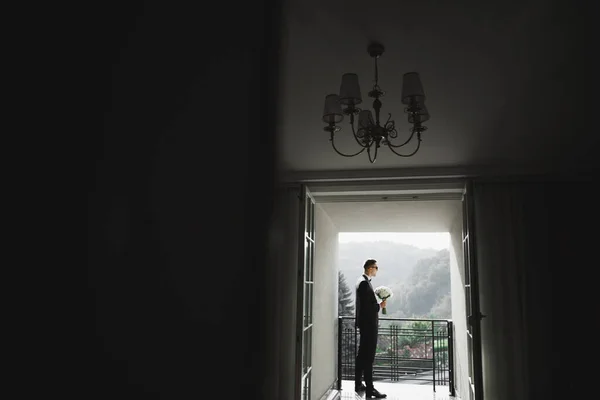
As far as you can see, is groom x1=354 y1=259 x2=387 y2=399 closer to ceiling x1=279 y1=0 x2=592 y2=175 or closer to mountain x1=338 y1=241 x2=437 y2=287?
ceiling x1=279 y1=0 x2=592 y2=175

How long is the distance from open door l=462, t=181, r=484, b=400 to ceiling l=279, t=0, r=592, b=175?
26.4 inches

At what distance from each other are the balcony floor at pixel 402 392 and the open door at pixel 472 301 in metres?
1.67

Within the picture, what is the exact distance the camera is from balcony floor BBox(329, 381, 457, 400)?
507 cm

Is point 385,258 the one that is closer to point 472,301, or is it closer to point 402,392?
point 402,392

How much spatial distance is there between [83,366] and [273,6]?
0.39m

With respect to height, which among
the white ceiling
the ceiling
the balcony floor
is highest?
the ceiling

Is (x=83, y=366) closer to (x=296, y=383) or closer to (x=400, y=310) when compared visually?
(x=296, y=383)

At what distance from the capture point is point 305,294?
3.97 metres

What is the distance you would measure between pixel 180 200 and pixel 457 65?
209 cm

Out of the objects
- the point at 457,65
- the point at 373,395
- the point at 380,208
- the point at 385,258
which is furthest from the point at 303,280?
the point at 385,258

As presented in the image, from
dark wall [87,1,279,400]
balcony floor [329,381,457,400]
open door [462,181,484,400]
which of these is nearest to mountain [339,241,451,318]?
balcony floor [329,381,457,400]

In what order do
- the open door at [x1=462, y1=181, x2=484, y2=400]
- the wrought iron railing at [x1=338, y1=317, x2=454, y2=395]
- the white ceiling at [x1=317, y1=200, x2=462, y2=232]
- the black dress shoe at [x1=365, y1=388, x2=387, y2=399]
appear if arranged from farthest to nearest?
the wrought iron railing at [x1=338, y1=317, x2=454, y2=395], the white ceiling at [x1=317, y1=200, x2=462, y2=232], the black dress shoe at [x1=365, y1=388, x2=387, y2=399], the open door at [x1=462, y1=181, x2=484, y2=400]

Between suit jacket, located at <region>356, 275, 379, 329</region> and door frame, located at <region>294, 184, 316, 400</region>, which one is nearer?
door frame, located at <region>294, 184, 316, 400</region>

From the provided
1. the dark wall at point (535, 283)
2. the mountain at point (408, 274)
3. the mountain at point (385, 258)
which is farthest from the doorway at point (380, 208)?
the mountain at point (385, 258)
